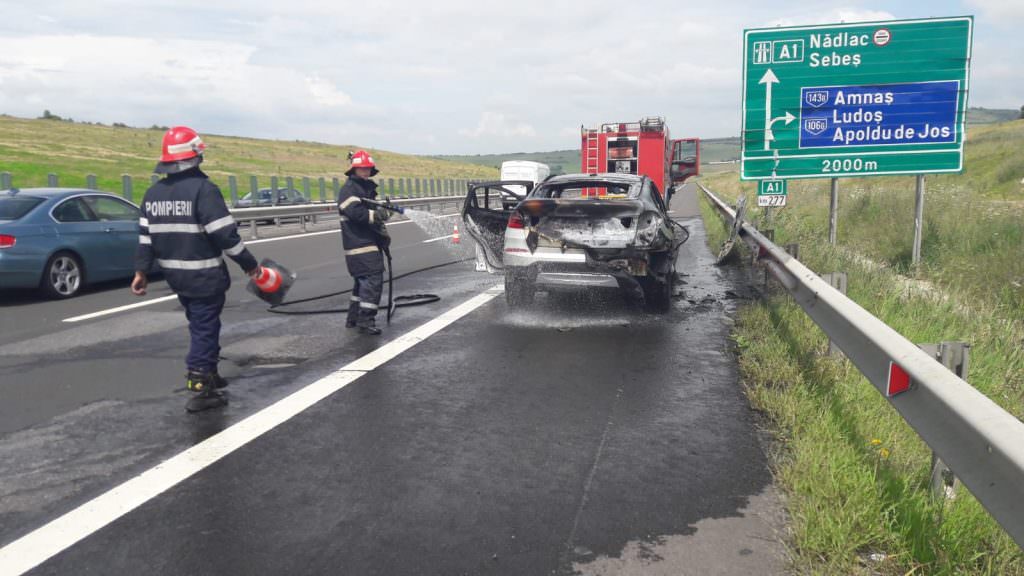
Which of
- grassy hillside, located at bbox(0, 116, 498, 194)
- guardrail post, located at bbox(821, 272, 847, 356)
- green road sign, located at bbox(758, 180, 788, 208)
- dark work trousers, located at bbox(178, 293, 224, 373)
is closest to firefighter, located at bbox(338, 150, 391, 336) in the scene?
dark work trousers, located at bbox(178, 293, 224, 373)

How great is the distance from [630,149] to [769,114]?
16.2 metres

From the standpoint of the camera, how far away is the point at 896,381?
3271 millimetres

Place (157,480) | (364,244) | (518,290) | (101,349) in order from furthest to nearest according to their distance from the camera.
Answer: (518,290), (364,244), (101,349), (157,480)

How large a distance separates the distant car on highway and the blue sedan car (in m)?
15.9

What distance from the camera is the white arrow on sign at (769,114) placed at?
33.5 ft

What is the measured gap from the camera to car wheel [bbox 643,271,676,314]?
851 cm

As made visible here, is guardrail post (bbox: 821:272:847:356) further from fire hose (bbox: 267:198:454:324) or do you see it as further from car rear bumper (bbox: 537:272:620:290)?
fire hose (bbox: 267:198:454:324)

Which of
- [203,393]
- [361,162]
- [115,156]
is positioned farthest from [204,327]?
[115,156]

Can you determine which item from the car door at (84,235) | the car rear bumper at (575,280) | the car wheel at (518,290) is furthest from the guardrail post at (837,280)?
the car door at (84,235)

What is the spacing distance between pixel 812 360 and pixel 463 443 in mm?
2869

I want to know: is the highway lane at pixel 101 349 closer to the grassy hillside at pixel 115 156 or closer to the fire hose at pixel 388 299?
the fire hose at pixel 388 299

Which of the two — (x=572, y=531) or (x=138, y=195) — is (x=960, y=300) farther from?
(x=138, y=195)

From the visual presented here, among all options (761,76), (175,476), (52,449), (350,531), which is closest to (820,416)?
(350,531)

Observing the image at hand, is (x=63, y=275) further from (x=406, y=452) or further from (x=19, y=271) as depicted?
(x=406, y=452)
